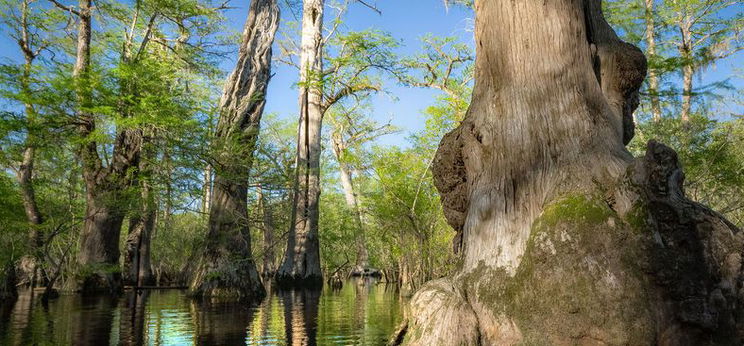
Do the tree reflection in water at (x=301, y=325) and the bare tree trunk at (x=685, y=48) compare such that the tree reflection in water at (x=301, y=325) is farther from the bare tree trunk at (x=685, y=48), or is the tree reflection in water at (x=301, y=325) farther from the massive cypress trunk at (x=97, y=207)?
the bare tree trunk at (x=685, y=48)

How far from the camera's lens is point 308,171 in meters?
16.2

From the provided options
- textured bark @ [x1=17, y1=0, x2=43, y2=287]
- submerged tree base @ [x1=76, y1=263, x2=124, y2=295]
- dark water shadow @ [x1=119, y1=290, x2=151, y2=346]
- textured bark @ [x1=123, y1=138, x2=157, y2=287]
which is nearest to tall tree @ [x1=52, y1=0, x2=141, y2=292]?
submerged tree base @ [x1=76, y1=263, x2=124, y2=295]

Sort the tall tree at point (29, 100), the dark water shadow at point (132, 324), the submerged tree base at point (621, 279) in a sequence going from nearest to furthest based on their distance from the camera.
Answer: the submerged tree base at point (621, 279), the dark water shadow at point (132, 324), the tall tree at point (29, 100)

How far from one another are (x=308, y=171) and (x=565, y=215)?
13325mm

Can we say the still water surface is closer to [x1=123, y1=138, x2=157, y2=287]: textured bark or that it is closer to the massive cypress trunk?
the massive cypress trunk

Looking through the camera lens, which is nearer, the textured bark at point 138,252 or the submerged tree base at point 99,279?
the submerged tree base at point 99,279

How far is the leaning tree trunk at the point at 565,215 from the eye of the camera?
124 inches

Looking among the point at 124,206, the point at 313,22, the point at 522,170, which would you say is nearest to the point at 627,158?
the point at 522,170

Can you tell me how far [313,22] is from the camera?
1758 cm

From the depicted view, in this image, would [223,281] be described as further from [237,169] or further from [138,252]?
[138,252]

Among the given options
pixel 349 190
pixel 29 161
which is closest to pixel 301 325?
pixel 29 161

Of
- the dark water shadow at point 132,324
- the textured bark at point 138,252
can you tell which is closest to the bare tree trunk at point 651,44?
the dark water shadow at point 132,324

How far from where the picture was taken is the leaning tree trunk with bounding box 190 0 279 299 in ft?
34.6

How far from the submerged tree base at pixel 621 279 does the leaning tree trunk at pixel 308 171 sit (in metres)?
11.8
